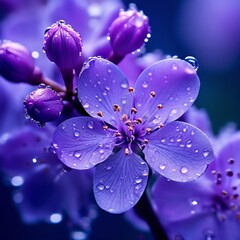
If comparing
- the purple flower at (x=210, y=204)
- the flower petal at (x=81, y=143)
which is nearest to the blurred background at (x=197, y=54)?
the purple flower at (x=210, y=204)

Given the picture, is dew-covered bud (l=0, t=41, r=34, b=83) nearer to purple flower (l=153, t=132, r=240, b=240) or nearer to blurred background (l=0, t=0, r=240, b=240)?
purple flower (l=153, t=132, r=240, b=240)

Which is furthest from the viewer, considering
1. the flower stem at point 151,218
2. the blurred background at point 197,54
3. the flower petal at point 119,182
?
the blurred background at point 197,54

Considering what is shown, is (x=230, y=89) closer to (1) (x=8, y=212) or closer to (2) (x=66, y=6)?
(1) (x=8, y=212)

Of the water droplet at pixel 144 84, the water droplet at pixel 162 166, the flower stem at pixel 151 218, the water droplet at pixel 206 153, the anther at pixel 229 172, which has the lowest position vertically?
the flower stem at pixel 151 218

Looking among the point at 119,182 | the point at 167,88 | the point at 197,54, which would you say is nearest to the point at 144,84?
the point at 167,88

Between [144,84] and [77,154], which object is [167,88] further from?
[77,154]

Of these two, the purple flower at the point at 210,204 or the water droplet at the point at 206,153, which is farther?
the purple flower at the point at 210,204

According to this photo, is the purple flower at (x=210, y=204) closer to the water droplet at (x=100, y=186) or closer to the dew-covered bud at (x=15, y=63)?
the water droplet at (x=100, y=186)

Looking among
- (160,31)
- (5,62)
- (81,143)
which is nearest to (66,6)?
(5,62)
